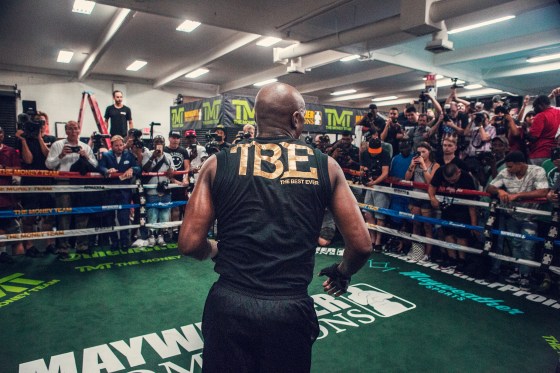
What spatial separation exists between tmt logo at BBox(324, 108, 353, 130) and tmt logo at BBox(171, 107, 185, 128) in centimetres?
443

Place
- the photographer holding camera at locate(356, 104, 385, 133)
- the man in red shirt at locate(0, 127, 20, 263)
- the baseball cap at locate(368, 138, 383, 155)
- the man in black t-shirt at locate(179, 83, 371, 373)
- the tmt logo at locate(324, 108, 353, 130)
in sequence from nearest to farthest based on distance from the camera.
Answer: the man in black t-shirt at locate(179, 83, 371, 373) → the man in red shirt at locate(0, 127, 20, 263) → the baseball cap at locate(368, 138, 383, 155) → the photographer holding camera at locate(356, 104, 385, 133) → the tmt logo at locate(324, 108, 353, 130)

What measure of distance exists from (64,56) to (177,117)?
4.29 metres

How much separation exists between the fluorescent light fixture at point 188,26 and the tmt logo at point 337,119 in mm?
3901

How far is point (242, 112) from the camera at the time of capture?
8836mm

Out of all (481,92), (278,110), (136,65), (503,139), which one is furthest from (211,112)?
(481,92)

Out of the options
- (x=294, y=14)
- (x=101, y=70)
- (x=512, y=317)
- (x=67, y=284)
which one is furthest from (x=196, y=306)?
(x=101, y=70)

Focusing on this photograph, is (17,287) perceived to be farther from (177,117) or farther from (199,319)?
(177,117)

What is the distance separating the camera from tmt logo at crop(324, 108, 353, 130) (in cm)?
975

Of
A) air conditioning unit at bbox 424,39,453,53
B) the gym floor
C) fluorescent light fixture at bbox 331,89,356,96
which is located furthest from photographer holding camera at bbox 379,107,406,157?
A: fluorescent light fixture at bbox 331,89,356,96

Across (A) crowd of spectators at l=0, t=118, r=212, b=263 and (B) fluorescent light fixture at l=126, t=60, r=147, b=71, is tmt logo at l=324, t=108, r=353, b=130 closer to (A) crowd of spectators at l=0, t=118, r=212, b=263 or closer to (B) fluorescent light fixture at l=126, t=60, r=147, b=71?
(A) crowd of spectators at l=0, t=118, r=212, b=263

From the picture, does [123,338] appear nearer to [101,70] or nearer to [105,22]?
[105,22]

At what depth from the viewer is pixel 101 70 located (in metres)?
13.6

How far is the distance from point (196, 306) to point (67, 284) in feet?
5.36

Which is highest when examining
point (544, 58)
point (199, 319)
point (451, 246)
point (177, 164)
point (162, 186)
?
point (544, 58)
